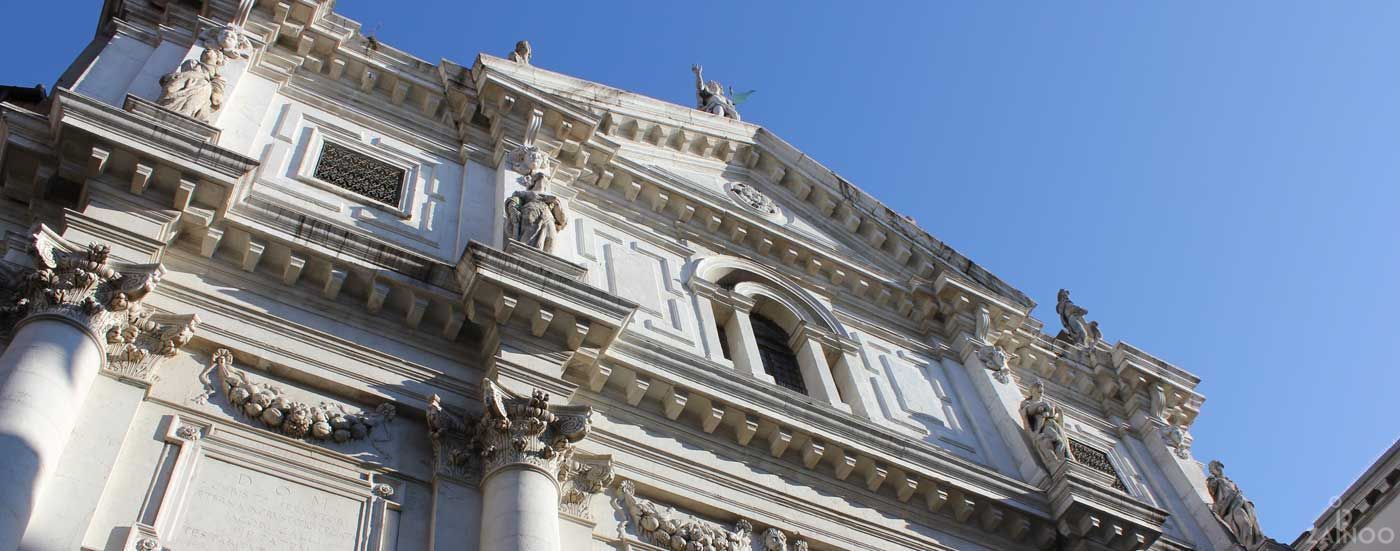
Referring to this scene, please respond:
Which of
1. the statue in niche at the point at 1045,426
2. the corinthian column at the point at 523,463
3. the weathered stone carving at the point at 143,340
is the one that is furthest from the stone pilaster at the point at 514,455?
the statue in niche at the point at 1045,426

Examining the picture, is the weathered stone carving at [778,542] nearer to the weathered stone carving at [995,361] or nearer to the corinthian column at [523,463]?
the corinthian column at [523,463]

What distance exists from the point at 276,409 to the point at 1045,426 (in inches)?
444

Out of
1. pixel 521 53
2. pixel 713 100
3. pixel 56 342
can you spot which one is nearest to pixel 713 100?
pixel 713 100

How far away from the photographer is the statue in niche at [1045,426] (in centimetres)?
1747

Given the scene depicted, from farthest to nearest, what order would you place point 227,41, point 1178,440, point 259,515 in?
point 1178,440 < point 227,41 < point 259,515

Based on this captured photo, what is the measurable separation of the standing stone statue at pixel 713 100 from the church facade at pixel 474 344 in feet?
13.1

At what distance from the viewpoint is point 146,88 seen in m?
14.5

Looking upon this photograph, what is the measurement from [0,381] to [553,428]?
5.03 m

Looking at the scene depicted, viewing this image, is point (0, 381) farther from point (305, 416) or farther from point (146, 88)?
point (146, 88)

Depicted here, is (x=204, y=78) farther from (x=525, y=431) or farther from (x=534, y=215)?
(x=525, y=431)

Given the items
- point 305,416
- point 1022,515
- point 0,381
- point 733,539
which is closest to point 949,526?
point 1022,515

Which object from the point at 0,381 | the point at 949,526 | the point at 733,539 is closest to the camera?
the point at 0,381

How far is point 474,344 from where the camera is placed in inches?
539

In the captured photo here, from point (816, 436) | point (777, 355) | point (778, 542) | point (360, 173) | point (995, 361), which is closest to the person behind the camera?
point (778, 542)
